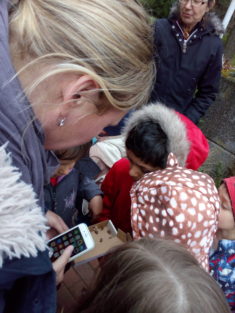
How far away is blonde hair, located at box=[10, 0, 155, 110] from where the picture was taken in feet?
2.31

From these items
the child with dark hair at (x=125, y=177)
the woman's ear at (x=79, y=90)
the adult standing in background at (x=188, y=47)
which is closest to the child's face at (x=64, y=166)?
the child with dark hair at (x=125, y=177)

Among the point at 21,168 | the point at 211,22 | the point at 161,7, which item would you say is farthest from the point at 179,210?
the point at 161,7

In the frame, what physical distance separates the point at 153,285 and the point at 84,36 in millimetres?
698

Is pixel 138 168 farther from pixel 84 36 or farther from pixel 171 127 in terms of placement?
pixel 84 36

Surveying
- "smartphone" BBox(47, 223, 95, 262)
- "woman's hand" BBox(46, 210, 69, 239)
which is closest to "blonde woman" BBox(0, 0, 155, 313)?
"smartphone" BBox(47, 223, 95, 262)

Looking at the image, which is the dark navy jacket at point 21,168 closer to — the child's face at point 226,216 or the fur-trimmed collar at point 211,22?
the child's face at point 226,216

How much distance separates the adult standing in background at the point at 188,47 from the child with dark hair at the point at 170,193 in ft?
3.20

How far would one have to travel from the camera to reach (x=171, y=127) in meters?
1.58

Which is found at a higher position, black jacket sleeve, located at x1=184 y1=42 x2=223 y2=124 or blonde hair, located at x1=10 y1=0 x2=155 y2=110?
blonde hair, located at x1=10 y1=0 x2=155 y2=110

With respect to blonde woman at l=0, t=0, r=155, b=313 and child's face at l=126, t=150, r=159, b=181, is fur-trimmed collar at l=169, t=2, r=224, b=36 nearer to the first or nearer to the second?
child's face at l=126, t=150, r=159, b=181

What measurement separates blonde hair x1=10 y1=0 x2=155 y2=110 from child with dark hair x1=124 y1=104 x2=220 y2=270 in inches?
27.2

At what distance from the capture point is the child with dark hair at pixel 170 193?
1.28m

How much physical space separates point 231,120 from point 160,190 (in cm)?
250

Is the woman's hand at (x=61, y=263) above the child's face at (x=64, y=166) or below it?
below
